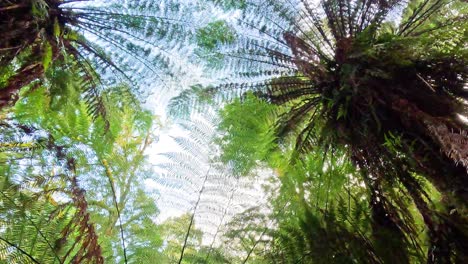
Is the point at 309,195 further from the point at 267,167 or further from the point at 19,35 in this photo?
the point at 19,35

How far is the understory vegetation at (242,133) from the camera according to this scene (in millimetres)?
2072

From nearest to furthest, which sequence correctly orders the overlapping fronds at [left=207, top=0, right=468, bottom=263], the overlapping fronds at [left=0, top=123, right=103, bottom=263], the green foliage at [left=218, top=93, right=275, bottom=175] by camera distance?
the overlapping fronds at [left=0, top=123, right=103, bottom=263]
the overlapping fronds at [left=207, top=0, right=468, bottom=263]
the green foliage at [left=218, top=93, right=275, bottom=175]

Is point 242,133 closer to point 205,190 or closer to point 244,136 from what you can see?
point 244,136

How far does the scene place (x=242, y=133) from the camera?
2471mm

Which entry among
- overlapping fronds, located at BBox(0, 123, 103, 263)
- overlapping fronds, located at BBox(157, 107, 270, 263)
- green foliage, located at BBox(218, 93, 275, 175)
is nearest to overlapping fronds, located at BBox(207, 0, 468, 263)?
green foliage, located at BBox(218, 93, 275, 175)

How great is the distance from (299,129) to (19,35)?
86.7 inches

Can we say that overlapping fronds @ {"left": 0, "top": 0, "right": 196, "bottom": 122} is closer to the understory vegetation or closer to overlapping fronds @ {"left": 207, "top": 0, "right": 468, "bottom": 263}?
the understory vegetation

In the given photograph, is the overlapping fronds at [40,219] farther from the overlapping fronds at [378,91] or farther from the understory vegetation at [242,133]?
the overlapping fronds at [378,91]

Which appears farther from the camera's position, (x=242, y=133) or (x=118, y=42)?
(x=118, y=42)

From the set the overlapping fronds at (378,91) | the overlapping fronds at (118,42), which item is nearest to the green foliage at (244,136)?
the overlapping fronds at (378,91)

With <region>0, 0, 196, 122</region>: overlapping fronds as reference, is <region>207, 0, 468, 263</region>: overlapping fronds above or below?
below

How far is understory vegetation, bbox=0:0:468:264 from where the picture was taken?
207cm

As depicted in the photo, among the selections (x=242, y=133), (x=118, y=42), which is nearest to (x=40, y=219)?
(x=242, y=133)

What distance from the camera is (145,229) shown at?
9.45ft
